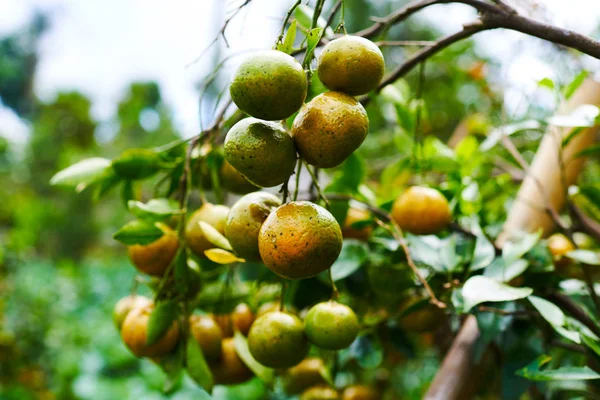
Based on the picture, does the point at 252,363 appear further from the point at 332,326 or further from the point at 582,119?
the point at 582,119

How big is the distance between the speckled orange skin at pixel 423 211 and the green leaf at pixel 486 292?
129mm

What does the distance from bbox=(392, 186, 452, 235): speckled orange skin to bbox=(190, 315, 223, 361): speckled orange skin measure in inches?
10.3

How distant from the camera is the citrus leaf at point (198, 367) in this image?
0.51 meters

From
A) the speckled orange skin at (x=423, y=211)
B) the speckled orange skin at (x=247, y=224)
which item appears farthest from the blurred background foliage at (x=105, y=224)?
the speckled orange skin at (x=247, y=224)

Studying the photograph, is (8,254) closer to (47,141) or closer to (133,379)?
(133,379)

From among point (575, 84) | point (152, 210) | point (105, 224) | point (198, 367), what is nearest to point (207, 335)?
point (198, 367)

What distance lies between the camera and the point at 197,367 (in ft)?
1.71

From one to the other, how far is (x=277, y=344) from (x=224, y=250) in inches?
4.0

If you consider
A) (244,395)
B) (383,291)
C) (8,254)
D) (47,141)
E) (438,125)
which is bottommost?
(47,141)

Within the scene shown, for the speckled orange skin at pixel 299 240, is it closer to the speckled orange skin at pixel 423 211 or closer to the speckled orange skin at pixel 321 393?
the speckled orange skin at pixel 423 211

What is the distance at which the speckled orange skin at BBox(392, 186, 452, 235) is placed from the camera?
2.00 ft

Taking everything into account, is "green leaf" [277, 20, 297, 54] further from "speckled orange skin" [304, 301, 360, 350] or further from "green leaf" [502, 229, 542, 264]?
"green leaf" [502, 229, 542, 264]

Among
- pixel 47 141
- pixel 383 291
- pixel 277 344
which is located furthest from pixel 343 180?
pixel 47 141

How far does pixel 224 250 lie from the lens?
47 cm
